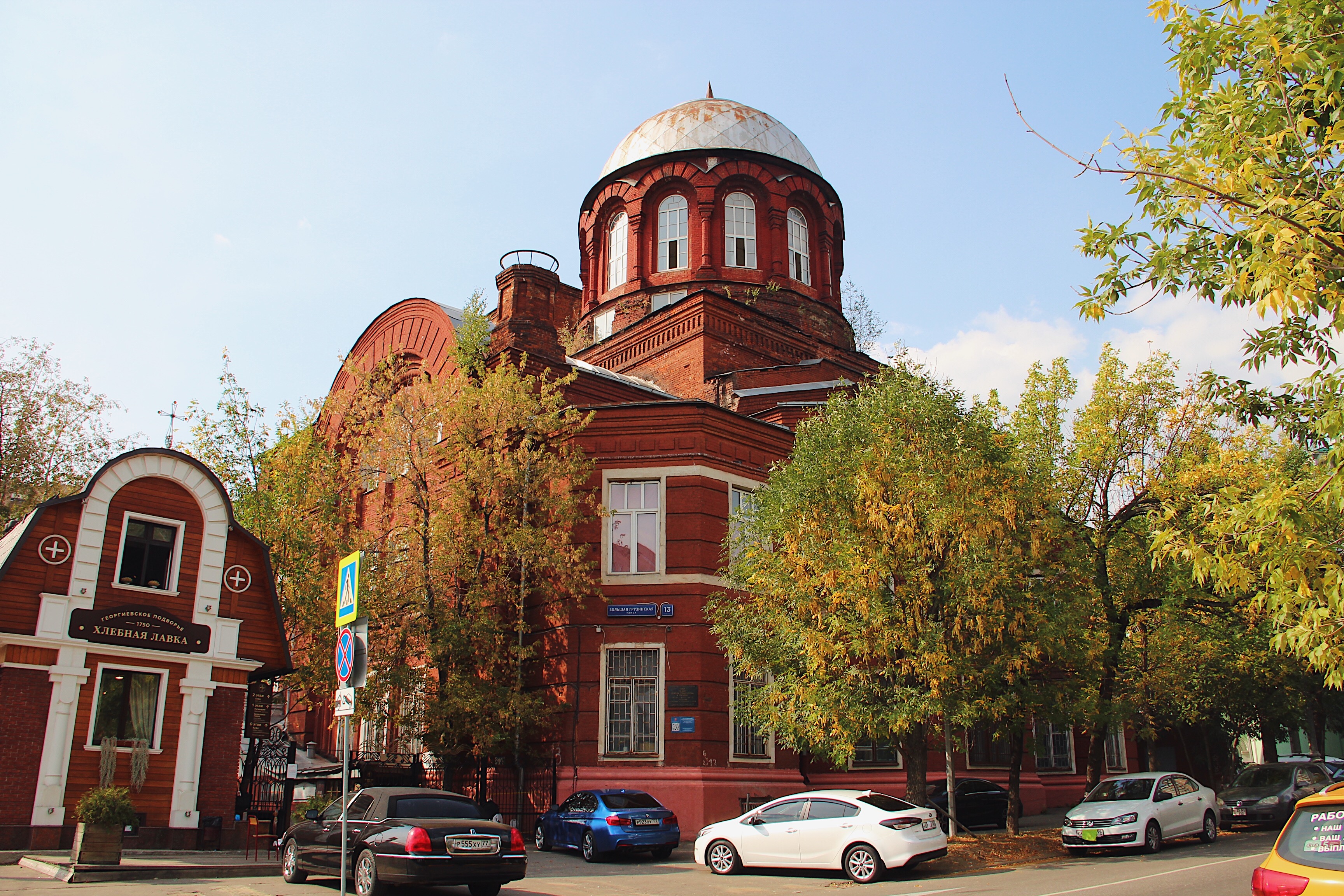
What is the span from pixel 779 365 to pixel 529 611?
504 inches

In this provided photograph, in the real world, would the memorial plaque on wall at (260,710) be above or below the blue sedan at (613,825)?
above

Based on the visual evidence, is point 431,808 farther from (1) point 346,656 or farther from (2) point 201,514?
(2) point 201,514

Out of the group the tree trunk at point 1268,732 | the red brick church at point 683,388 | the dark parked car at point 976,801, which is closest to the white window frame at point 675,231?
the red brick church at point 683,388

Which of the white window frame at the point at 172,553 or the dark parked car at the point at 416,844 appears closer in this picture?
the dark parked car at the point at 416,844

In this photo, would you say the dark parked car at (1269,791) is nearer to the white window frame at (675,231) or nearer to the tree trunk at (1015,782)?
the tree trunk at (1015,782)

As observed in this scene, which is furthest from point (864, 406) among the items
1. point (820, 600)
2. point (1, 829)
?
point (1, 829)

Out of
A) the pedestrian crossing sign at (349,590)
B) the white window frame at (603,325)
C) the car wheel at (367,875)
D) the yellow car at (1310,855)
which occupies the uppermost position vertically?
the white window frame at (603,325)

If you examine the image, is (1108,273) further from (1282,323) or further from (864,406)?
(864,406)

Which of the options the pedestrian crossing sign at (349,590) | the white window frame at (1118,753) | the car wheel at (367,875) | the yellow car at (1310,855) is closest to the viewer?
the yellow car at (1310,855)

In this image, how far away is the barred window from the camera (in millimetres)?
21094

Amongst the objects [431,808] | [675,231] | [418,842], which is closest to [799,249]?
[675,231]

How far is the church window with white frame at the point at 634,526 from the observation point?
22.3m

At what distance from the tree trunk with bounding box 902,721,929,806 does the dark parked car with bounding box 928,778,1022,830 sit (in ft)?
14.9

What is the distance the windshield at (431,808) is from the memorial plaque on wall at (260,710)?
39.3ft
